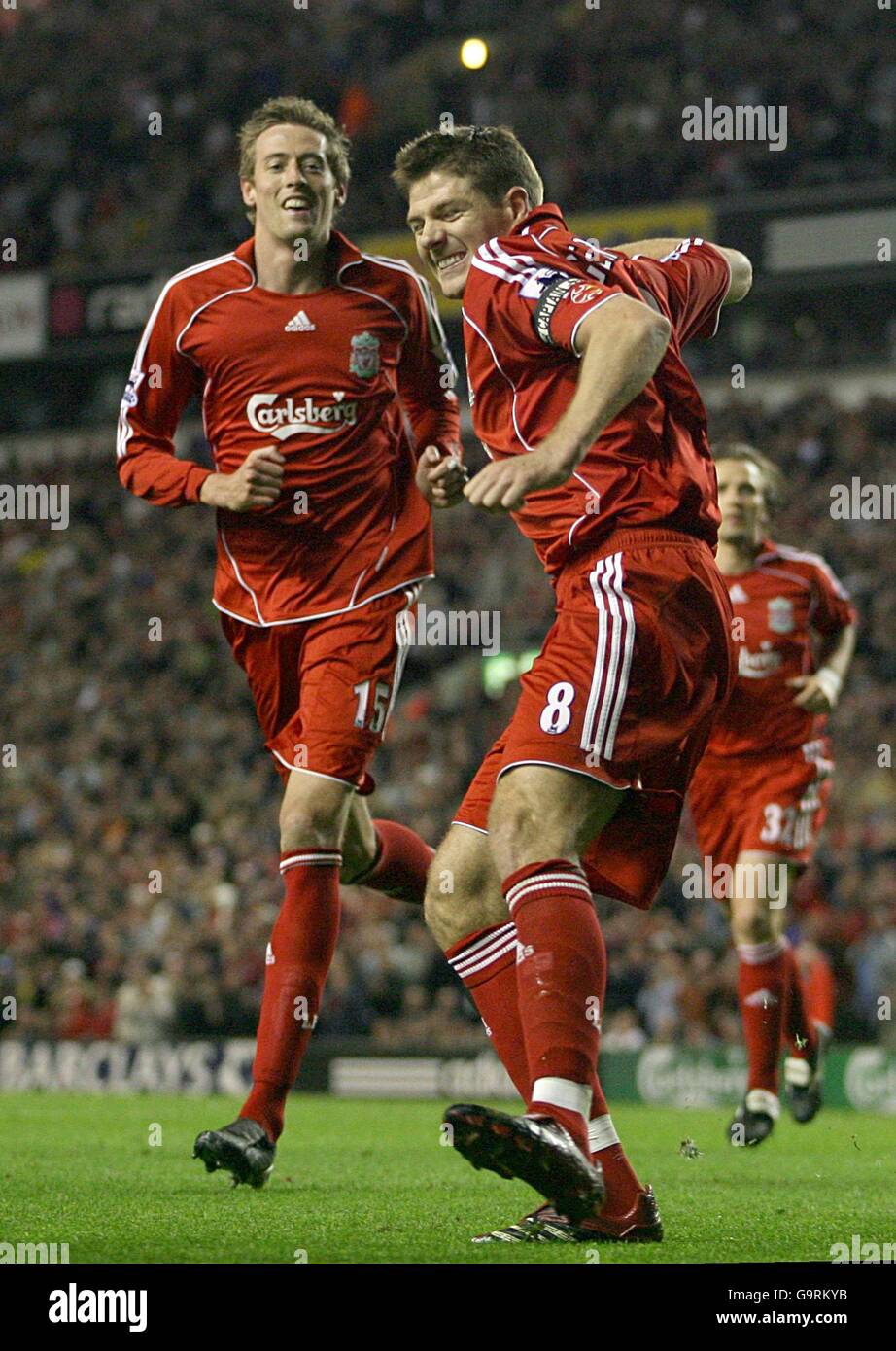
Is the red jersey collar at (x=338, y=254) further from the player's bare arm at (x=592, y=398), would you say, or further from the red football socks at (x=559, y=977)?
the red football socks at (x=559, y=977)

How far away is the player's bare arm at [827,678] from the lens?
8.18 meters

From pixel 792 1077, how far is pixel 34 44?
2316cm

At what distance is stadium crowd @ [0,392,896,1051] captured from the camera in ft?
45.1

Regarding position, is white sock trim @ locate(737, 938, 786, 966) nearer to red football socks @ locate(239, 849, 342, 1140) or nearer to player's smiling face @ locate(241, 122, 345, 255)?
red football socks @ locate(239, 849, 342, 1140)

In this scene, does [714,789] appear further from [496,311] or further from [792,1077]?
[496,311]

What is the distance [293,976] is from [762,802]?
11.0 ft

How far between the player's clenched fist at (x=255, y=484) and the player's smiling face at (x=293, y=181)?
811mm

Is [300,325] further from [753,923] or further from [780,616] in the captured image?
[753,923]

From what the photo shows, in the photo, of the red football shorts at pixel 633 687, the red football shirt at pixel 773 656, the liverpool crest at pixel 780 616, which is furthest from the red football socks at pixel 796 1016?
the red football shorts at pixel 633 687

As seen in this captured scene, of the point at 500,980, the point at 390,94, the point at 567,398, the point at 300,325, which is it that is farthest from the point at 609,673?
the point at 390,94

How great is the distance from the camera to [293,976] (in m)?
5.62

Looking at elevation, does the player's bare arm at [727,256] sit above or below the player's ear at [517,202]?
below

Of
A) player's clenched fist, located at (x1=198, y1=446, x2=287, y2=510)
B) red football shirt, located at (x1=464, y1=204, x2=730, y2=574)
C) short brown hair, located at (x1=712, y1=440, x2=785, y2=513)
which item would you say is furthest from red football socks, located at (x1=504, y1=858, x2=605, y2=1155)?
short brown hair, located at (x1=712, y1=440, x2=785, y2=513)
